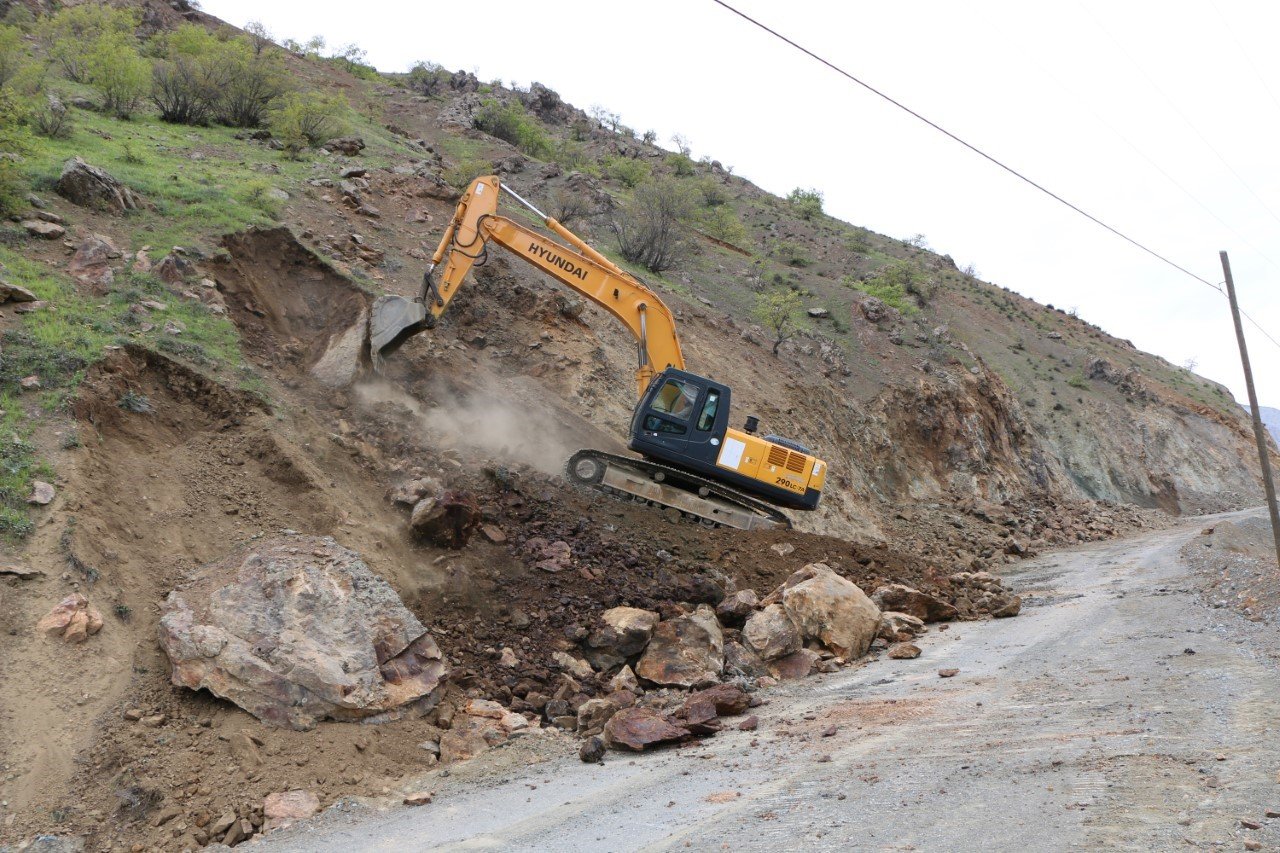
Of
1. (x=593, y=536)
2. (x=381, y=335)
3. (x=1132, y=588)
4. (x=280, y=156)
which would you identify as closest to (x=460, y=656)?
(x=593, y=536)

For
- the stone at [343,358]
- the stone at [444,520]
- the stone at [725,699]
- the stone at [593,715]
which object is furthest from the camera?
the stone at [343,358]

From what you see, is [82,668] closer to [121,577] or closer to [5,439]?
[121,577]

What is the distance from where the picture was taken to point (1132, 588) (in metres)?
13.9

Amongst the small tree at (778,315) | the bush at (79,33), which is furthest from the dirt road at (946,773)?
the bush at (79,33)

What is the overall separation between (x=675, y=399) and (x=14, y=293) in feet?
30.0

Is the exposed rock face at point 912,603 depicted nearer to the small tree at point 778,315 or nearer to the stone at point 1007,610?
the stone at point 1007,610

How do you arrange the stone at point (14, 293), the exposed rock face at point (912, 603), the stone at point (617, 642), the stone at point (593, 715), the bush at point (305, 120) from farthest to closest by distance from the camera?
the bush at point (305, 120) → the exposed rock face at point (912, 603) → the stone at point (14, 293) → the stone at point (617, 642) → the stone at point (593, 715)

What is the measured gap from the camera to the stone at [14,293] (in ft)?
34.2

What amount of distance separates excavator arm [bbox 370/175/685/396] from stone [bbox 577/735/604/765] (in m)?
7.30

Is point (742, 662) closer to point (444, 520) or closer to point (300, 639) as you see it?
point (444, 520)

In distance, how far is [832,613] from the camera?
35.3 ft

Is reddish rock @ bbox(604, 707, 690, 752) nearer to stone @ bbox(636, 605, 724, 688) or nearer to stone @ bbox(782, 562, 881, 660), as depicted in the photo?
stone @ bbox(636, 605, 724, 688)

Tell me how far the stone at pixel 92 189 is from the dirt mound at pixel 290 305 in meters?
1.74

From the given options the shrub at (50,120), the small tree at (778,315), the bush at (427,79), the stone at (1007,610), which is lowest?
the stone at (1007,610)
